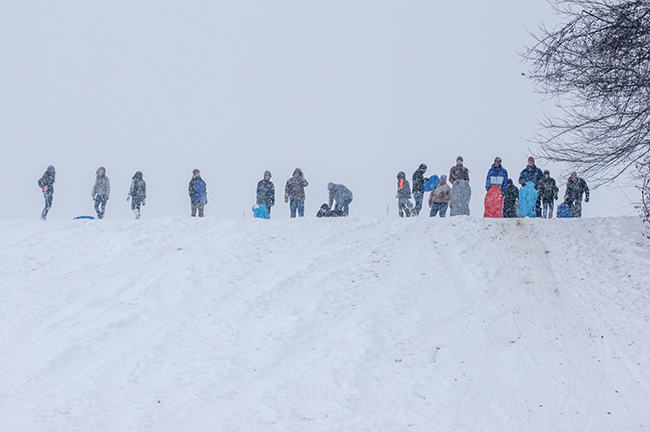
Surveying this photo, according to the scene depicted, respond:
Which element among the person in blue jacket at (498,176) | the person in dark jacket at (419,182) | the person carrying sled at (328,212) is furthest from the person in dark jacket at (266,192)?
the person in blue jacket at (498,176)

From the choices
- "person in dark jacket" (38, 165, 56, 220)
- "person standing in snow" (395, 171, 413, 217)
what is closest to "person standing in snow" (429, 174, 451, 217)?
"person standing in snow" (395, 171, 413, 217)

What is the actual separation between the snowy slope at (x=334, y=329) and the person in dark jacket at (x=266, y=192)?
337cm

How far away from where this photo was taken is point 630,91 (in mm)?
7625

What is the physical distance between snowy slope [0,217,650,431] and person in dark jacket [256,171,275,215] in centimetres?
337

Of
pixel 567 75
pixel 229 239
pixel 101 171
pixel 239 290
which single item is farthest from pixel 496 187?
pixel 101 171

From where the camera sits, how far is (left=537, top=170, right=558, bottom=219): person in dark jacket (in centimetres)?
1329

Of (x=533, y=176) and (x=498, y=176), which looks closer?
(x=533, y=176)

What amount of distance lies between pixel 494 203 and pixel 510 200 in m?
0.61

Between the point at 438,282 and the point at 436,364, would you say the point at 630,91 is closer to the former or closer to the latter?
the point at 438,282

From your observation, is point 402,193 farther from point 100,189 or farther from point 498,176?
point 100,189

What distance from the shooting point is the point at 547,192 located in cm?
1330

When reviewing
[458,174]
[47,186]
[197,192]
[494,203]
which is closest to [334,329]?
[458,174]

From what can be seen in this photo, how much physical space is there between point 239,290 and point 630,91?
699 centimetres

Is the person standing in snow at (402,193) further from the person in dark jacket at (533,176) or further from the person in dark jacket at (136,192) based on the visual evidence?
the person in dark jacket at (136,192)
